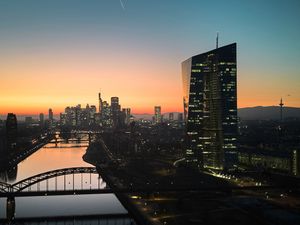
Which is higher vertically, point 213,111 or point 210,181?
point 213,111

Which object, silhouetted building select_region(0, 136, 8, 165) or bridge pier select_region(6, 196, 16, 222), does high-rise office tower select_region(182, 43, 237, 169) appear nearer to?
bridge pier select_region(6, 196, 16, 222)

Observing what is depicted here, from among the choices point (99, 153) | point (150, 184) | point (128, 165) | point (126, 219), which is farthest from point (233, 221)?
point (99, 153)

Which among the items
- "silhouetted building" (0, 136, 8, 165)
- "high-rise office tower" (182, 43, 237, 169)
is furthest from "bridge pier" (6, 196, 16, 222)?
"silhouetted building" (0, 136, 8, 165)

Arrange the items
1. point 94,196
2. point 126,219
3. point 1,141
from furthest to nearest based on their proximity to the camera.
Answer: point 1,141
point 94,196
point 126,219

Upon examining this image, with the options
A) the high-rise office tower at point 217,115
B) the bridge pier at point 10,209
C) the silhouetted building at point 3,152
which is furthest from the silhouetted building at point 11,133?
the bridge pier at point 10,209

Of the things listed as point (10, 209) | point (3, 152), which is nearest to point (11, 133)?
point (3, 152)

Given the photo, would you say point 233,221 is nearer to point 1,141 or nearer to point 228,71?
point 228,71

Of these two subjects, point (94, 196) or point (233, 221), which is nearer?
point (233, 221)

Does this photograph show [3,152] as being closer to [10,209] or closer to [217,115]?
[217,115]

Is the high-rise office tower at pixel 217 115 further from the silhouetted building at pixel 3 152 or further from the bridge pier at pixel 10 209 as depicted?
the silhouetted building at pixel 3 152
